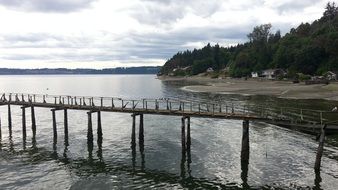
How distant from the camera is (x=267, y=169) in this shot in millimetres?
35062

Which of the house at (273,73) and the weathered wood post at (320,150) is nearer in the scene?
the weathered wood post at (320,150)

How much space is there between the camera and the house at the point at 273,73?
A: 147512 millimetres

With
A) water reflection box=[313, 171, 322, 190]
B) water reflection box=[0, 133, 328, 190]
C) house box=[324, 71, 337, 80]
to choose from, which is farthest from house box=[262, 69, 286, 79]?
water reflection box=[313, 171, 322, 190]

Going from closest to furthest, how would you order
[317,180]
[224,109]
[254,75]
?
1. [317,180]
2. [224,109]
3. [254,75]

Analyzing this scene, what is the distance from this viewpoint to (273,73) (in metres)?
152

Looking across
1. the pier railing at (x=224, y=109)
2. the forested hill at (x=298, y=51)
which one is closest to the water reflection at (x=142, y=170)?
the pier railing at (x=224, y=109)

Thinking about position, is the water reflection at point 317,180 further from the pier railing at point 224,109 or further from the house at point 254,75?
the house at point 254,75

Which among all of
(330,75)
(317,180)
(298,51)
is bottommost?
(317,180)

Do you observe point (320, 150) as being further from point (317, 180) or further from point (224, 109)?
point (224, 109)

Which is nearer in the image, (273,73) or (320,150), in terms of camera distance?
(320,150)

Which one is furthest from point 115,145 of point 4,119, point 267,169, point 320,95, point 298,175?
point 320,95

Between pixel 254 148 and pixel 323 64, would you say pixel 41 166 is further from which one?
pixel 323 64

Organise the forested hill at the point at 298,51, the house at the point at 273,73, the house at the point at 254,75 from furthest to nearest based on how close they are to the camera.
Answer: the house at the point at 254,75 < the house at the point at 273,73 < the forested hill at the point at 298,51

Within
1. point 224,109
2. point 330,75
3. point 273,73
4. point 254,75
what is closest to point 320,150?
point 224,109
